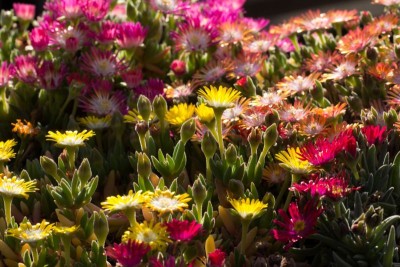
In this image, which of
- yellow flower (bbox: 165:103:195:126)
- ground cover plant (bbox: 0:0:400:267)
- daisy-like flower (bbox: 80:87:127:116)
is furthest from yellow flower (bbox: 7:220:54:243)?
daisy-like flower (bbox: 80:87:127:116)

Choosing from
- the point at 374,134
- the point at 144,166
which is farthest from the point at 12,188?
the point at 374,134

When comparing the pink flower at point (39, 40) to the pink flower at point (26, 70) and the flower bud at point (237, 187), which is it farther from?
the flower bud at point (237, 187)

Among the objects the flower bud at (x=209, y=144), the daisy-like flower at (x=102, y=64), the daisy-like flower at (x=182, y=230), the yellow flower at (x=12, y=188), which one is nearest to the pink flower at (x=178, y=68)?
the daisy-like flower at (x=102, y=64)

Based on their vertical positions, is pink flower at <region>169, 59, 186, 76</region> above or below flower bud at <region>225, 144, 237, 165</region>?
below

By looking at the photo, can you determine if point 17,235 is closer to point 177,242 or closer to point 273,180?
point 177,242

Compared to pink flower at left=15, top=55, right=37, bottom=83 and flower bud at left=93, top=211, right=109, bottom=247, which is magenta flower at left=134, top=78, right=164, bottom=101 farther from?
flower bud at left=93, top=211, right=109, bottom=247

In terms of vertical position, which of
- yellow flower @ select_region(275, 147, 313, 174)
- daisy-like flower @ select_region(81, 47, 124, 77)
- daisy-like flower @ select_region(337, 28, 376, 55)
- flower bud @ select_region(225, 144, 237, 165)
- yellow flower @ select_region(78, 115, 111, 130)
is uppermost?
daisy-like flower @ select_region(337, 28, 376, 55)

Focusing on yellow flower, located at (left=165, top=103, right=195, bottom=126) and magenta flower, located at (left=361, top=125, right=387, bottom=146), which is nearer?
magenta flower, located at (left=361, top=125, right=387, bottom=146)
